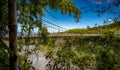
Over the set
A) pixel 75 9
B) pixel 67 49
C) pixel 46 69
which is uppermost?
pixel 75 9

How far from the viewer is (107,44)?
17.4 feet

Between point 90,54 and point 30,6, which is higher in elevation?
point 30,6

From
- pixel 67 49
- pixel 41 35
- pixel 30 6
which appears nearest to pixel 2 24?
pixel 30 6

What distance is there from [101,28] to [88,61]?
2.51ft

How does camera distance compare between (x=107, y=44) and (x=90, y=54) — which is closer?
(x=90, y=54)

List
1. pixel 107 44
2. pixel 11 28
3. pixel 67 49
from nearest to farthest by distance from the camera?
pixel 11 28, pixel 67 49, pixel 107 44

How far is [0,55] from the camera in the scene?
8.55 feet

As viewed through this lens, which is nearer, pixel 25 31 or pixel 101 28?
pixel 25 31

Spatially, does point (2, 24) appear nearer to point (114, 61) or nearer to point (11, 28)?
point (11, 28)

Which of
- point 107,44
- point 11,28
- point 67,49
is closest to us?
point 11,28

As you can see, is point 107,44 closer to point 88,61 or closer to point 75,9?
point 88,61

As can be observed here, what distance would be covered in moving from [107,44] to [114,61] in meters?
0.35

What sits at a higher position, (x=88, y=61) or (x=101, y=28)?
(x=101, y=28)

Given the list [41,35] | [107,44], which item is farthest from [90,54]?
[41,35]
